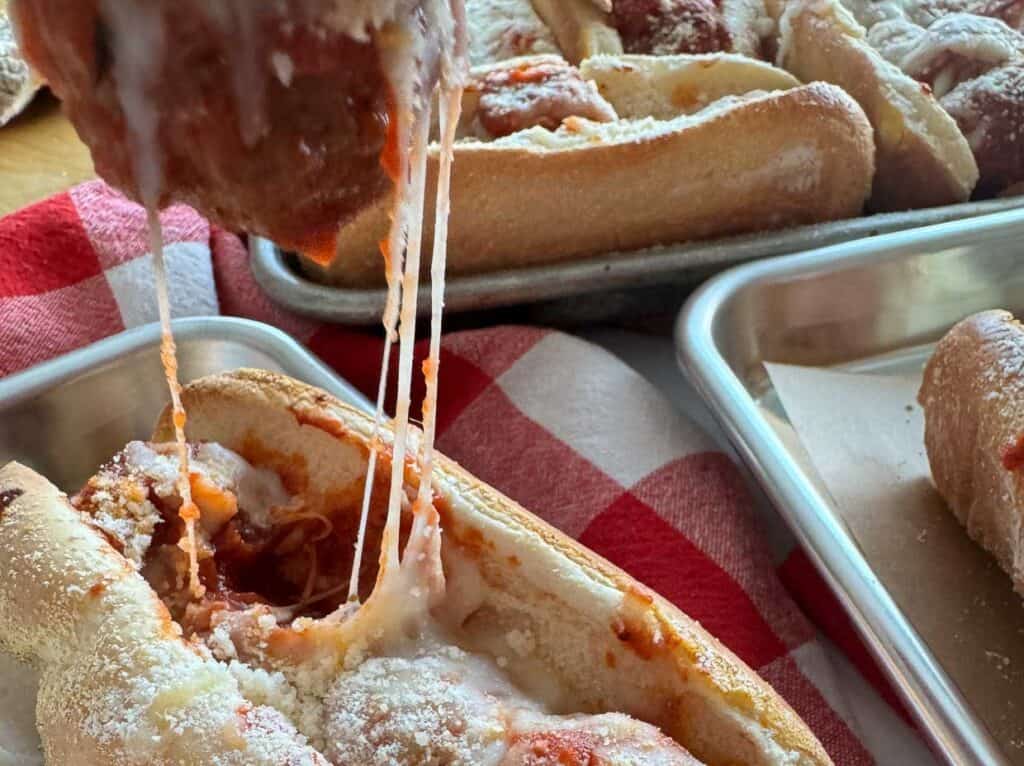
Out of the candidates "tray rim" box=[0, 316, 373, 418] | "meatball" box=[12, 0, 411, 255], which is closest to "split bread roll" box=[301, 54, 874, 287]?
"tray rim" box=[0, 316, 373, 418]

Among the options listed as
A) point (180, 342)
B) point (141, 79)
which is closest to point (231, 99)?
point (141, 79)

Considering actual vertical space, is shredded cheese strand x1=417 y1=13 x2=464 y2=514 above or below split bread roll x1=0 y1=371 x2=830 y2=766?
above

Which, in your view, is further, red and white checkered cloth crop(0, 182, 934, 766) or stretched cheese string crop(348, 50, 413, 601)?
red and white checkered cloth crop(0, 182, 934, 766)

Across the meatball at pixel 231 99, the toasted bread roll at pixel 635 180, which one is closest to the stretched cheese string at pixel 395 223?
the meatball at pixel 231 99

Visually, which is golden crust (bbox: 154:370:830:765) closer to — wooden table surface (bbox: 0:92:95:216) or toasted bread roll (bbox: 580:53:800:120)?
toasted bread roll (bbox: 580:53:800:120)

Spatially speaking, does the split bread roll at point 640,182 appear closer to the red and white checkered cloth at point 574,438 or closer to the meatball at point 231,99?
the red and white checkered cloth at point 574,438

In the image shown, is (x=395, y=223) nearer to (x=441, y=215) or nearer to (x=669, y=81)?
(x=441, y=215)

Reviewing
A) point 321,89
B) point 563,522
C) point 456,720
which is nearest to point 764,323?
point 563,522
